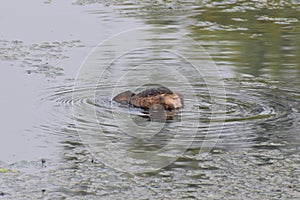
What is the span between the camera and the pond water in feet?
22.0

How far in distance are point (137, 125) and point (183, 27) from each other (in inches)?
256

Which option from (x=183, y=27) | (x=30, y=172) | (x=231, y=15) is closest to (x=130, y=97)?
(x=30, y=172)

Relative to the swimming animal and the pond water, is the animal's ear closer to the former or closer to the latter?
the swimming animal

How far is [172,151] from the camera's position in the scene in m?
7.52

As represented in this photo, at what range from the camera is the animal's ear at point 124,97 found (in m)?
9.56

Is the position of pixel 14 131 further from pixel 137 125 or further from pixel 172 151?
pixel 172 151

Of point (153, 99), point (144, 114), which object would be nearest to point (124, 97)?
point (153, 99)

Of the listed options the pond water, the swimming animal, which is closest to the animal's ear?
the swimming animal

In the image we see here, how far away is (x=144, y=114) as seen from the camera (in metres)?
9.24

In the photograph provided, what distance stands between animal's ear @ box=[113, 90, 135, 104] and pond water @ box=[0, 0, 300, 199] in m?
0.15

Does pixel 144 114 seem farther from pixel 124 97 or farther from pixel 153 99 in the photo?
pixel 124 97

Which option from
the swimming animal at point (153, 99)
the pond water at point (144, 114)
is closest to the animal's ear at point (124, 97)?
the swimming animal at point (153, 99)

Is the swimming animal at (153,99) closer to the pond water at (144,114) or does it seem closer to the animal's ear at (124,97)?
the animal's ear at (124,97)

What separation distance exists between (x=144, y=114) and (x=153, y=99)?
27cm
